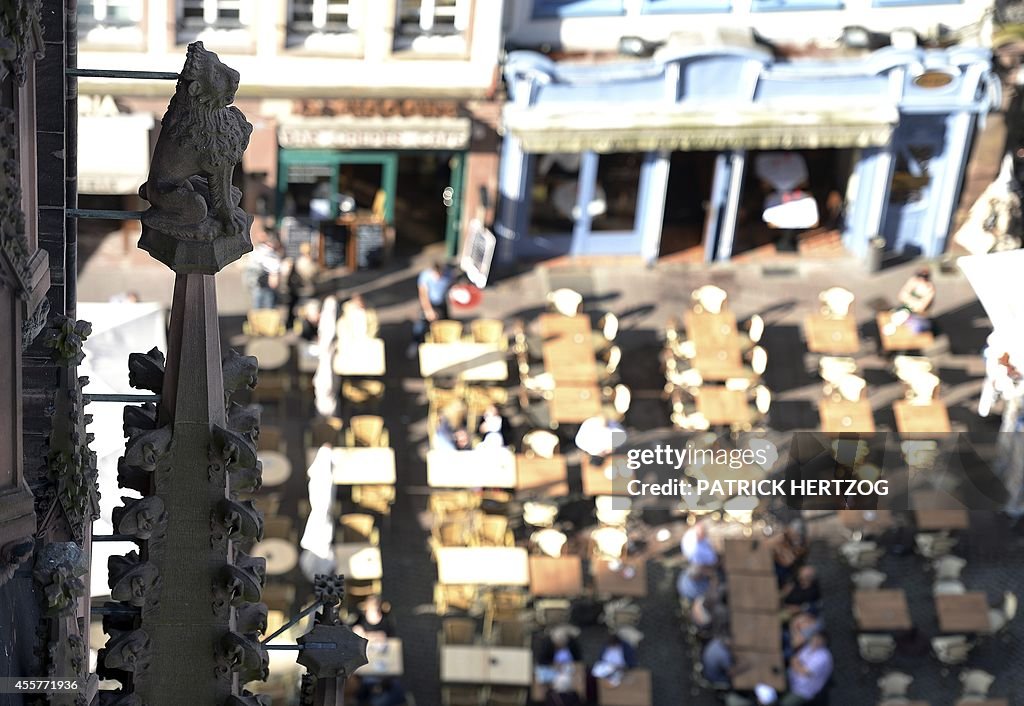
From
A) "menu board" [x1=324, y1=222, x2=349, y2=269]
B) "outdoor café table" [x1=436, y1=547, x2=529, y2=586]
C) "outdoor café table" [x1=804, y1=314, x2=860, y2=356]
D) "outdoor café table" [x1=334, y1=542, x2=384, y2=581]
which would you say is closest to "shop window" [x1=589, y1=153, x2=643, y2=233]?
"outdoor café table" [x1=804, y1=314, x2=860, y2=356]

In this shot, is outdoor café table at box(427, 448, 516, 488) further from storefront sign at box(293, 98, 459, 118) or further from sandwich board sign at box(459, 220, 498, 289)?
storefront sign at box(293, 98, 459, 118)

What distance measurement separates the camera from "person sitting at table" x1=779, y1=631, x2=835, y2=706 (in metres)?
33.6

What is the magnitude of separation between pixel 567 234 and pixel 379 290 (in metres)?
4.64

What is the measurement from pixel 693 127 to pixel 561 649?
13.9 m

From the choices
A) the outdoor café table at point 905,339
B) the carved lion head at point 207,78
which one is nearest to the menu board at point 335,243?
the outdoor café table at point 905,339

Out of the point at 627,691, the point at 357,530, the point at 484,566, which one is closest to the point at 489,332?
the point at 357,530

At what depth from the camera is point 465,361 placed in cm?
3978

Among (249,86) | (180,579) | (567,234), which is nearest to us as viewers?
(180,579)

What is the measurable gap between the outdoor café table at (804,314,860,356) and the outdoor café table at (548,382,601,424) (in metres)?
5.04

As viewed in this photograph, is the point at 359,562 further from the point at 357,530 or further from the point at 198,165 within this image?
the point at 198,165

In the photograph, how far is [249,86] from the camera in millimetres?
41719

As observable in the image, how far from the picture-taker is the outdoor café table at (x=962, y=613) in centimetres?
3522

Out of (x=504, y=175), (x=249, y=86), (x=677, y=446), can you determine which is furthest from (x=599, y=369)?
(x=249, y=86)

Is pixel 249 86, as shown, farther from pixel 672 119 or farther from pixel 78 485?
pixel 78 485
